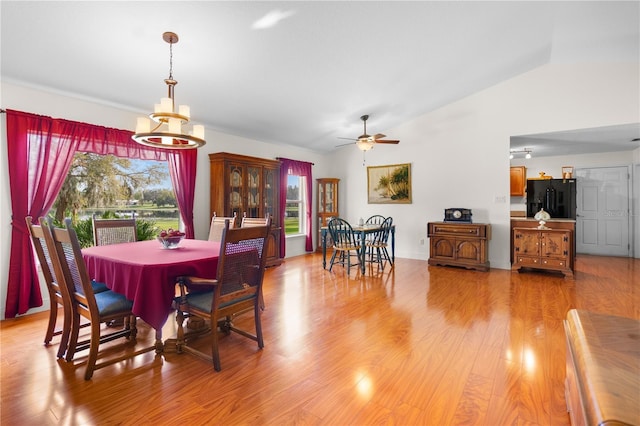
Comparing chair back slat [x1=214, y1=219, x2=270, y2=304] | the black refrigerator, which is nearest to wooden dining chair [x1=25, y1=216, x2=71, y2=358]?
chair back slat [x1=214, y1=219, x2=270, y2=304]

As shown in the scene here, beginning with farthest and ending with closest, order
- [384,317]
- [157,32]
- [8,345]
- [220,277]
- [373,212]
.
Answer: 1. [373,212]
2. [384,317]
3. [157,32]
4. [8,345]
5. [220,277]

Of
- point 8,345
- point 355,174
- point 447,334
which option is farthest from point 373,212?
point 8,345

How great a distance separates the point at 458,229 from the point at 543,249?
129cm

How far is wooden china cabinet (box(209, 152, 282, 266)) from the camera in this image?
4793mm

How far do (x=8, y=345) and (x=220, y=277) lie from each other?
1.96m

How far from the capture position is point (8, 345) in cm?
248

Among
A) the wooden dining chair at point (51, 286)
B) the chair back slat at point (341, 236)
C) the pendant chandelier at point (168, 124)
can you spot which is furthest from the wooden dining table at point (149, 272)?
the chair back slat at point (341, 236)

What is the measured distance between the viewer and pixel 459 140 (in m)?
5.85

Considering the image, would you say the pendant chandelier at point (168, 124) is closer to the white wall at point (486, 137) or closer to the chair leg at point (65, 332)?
the chair leg at point (65, 332)

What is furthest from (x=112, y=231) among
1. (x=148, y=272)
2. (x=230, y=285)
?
(x=230, y=285)

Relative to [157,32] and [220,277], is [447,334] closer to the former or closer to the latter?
[220,277]

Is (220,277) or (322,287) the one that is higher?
(220,277)

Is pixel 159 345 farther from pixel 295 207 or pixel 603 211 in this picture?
pixel 603 211

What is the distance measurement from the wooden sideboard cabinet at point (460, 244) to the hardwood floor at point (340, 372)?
1.67 m
